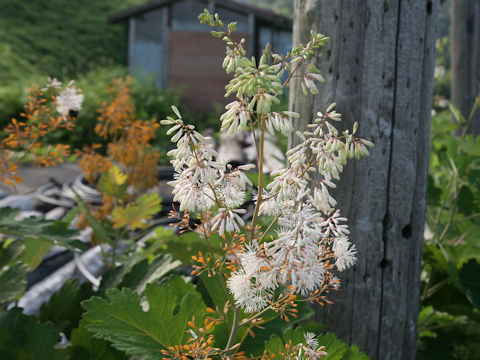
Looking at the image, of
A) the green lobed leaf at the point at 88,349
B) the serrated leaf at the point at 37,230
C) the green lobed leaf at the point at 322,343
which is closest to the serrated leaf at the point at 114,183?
the serrated leaf at the point at 37,230

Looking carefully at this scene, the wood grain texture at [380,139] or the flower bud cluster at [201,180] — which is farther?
the wood grain texture at [380,139]

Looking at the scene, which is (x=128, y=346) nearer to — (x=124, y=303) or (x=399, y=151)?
(x=124, y=303)

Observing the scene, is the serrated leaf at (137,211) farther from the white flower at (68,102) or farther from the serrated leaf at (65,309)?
the white flower at (68,102)

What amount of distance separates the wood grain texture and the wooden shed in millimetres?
16086

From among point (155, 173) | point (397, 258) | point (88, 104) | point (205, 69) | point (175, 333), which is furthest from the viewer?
point (205, 69)

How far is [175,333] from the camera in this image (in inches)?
50.6

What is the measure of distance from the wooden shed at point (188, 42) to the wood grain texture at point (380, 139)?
16.1m

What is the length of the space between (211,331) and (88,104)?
531 inches

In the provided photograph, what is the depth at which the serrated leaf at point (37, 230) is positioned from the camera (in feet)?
5.91

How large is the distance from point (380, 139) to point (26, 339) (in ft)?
4.96

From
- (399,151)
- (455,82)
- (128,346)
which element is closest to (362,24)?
(399,151)

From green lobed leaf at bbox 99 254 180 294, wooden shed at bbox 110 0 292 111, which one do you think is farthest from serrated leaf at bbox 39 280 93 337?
wooden shed at bbox 110 0 292 111

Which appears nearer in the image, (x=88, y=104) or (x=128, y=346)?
(x=128, y=346)

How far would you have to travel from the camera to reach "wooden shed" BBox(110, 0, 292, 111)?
58.0 feet
